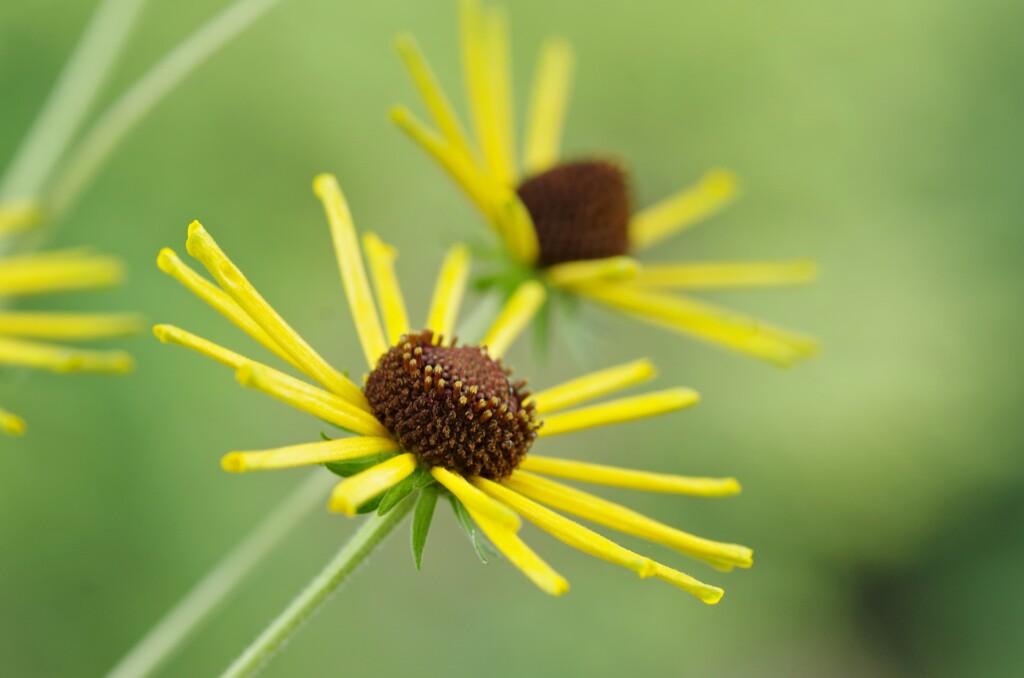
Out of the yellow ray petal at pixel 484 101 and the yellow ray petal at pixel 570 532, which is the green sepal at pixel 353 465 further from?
the yellow ray petal at pixel 484 101

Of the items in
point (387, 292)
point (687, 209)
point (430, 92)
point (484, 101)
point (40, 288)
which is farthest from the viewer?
point (687, 209)

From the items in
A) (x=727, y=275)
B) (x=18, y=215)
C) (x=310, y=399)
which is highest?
(x=18, y=215)

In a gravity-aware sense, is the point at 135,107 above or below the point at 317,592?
above

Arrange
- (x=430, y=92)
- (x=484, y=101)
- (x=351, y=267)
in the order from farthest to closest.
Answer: (x=484, y=101)
(x=430, y=92)
(x=351, y=267)

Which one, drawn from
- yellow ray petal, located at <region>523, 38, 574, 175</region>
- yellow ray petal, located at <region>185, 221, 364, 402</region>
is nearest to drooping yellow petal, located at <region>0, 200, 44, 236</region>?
yellow ray petal, located at <region>185, 221, 364, 402</region>

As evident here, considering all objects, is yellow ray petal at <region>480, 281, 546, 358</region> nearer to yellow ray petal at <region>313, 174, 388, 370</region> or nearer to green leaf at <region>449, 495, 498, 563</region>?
yellow ray petal at <region>313, 174, 388, 370</region>

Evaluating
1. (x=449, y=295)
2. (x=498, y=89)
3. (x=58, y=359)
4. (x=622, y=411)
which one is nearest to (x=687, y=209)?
(x=498, y=89)

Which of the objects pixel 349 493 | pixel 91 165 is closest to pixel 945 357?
pixel 91 165

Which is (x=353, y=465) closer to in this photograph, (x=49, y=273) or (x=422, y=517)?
(x=422, y=517)

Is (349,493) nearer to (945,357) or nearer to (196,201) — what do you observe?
(196,201)
